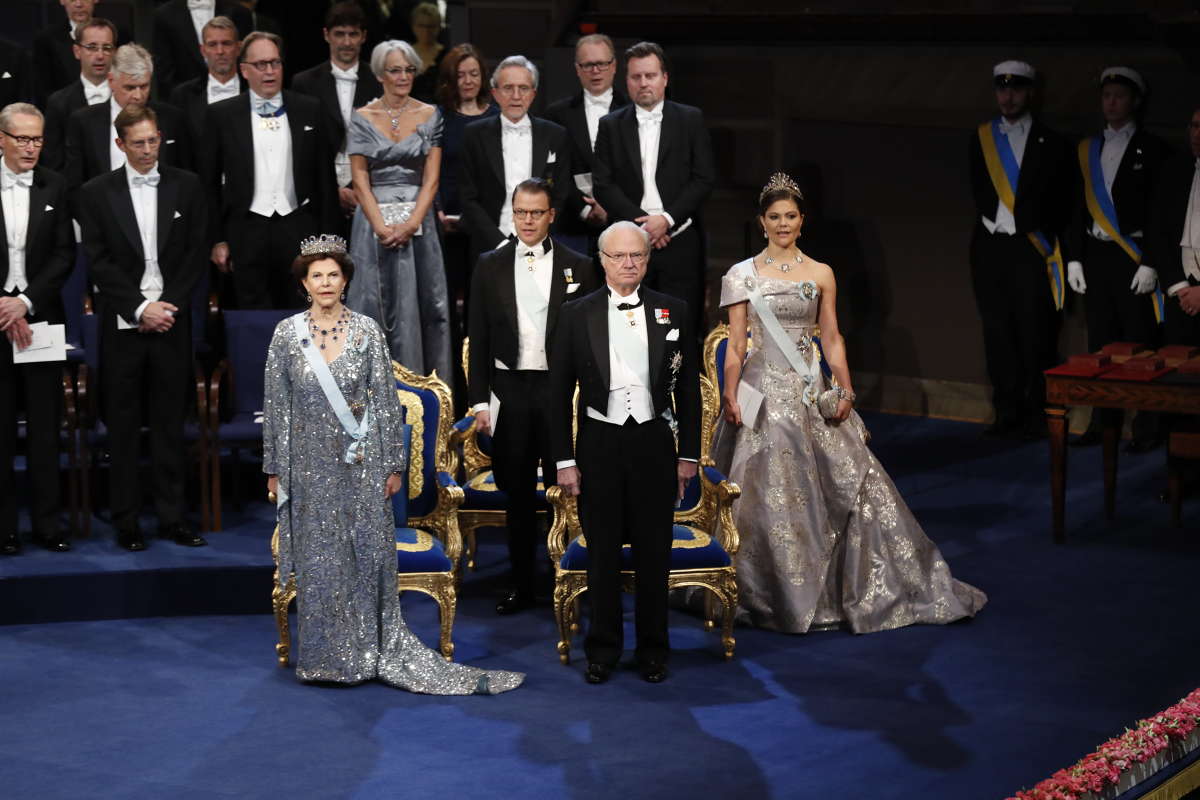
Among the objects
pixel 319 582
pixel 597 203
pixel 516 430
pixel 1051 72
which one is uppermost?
pixel 1051 72

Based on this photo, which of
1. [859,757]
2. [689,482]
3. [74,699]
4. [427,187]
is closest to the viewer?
[859,757]

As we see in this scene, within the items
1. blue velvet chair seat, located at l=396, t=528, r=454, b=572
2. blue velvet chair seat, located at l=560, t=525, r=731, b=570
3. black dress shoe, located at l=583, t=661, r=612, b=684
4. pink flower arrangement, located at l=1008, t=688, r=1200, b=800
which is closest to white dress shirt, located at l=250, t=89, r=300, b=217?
blue velvet chair seat, located at l=396, t=528, r=454, b=572

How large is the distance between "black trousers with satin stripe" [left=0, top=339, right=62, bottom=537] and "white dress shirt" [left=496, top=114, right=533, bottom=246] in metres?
1.95

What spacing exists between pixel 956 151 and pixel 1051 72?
741mm

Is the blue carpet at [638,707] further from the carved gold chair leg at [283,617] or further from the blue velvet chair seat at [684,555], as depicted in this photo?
the blue velvet chair seat at [684,555]

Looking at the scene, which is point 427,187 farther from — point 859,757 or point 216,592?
point 859,757

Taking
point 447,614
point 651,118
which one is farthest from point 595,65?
point 447,614

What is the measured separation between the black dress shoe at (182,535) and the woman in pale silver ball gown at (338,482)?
1306mm

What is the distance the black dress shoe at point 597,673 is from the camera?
5.87 m

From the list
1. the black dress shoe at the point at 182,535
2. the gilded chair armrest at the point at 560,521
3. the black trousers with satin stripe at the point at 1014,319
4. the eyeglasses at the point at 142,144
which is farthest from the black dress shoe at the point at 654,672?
the black trousers with satin stripe at the point at 1014,319

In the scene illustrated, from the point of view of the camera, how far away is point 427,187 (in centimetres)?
769

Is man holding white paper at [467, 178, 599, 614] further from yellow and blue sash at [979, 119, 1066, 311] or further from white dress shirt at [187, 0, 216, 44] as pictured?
yellow and blue sash at [979, 119, 1066, 311]

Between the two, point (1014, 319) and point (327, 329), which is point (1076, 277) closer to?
point (1014, 319)

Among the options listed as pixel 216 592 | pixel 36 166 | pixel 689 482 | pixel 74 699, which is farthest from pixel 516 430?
pixel 36 166
